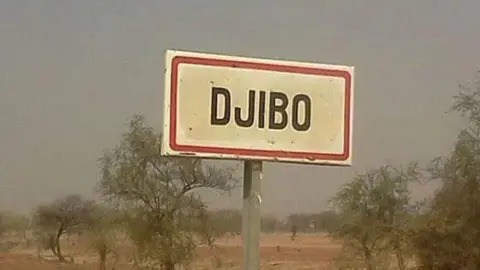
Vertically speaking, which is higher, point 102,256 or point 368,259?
point 368,259

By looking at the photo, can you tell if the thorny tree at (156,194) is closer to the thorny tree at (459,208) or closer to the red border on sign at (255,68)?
the thorny tree at (459,208)

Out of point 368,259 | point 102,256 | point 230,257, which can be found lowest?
point 230,257

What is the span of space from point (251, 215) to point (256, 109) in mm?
364

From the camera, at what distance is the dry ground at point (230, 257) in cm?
3212

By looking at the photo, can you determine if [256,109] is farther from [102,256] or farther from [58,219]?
[58,219]

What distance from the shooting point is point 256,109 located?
338cm

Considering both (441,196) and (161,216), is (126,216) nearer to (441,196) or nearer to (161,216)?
(161,216)

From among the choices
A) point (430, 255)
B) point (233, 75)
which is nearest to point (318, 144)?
point (233, 75)

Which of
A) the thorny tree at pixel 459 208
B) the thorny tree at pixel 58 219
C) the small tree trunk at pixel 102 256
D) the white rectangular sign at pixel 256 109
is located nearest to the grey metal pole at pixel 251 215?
the white rectangular sign at pixel 256 109

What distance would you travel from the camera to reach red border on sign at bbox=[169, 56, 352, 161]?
3301 millimetres

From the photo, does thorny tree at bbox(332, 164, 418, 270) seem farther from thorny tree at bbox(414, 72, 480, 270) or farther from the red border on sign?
the red border on sign

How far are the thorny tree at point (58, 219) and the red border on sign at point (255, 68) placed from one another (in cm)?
3859

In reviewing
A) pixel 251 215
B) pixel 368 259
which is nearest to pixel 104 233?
pixel 368 259

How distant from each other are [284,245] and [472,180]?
42.3m
